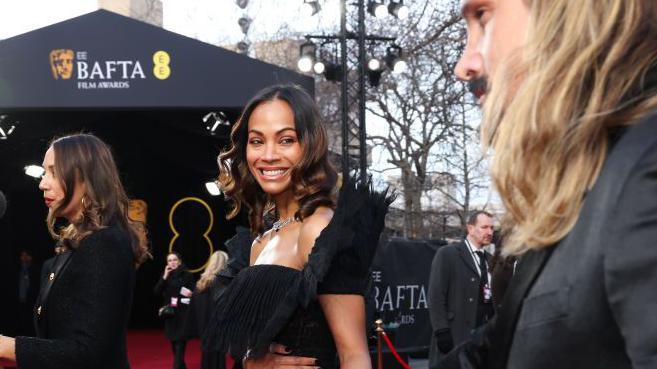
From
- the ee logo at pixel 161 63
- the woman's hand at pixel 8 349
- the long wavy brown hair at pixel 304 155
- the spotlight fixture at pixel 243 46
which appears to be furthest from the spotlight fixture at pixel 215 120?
the spotlight fixture at pixel 243 46

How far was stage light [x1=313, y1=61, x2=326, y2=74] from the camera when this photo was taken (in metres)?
14.0

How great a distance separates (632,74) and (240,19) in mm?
21789

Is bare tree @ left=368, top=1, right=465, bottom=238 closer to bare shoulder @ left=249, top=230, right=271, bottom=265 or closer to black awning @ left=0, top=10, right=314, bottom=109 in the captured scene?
black awning @ left=0, top=10, right=314, bottom=109

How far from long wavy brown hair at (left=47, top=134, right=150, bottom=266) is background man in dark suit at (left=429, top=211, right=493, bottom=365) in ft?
15.0

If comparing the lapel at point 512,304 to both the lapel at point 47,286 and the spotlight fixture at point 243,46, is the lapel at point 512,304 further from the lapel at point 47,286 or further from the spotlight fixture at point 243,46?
the spotlight fixture at point 243,46

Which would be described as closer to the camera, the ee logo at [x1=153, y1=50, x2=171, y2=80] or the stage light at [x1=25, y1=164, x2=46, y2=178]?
the ee logo at [x1=153, y1=50, x2=171, y2=80]

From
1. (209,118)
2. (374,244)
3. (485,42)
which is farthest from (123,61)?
(485,42)

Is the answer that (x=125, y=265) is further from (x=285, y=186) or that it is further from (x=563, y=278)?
(x=563, y=278)

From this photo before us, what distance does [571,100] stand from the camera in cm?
114

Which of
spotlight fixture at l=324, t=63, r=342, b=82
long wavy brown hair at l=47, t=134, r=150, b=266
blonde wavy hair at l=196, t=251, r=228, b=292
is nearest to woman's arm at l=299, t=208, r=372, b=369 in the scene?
long wavy brown hair at l=47, t=134, r=150, b=266

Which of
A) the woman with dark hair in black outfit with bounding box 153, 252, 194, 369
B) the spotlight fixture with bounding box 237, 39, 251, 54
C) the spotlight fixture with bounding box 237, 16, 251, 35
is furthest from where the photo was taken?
the spotlight fixture with bounding box 237, 39, 251, 54

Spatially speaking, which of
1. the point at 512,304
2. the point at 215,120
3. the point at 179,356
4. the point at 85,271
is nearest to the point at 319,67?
the point at 215,120

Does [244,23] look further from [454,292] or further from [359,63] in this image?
[454,292]

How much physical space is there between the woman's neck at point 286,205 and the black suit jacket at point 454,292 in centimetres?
460
